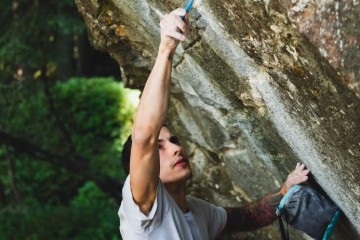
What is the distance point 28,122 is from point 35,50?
5.37 meters

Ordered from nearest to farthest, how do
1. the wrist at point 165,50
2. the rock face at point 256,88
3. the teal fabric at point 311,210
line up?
1. the rock face at point 256,88
2. the wrist at point 165,50
3. the teal fabric at point 311,210

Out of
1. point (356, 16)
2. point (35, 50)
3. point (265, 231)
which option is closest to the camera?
point (356, 16)

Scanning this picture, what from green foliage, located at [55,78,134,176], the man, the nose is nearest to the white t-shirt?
the man

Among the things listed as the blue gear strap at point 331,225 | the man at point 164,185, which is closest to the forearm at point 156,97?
the man at point 164,185

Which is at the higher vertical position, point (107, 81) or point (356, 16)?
point (356, 16)

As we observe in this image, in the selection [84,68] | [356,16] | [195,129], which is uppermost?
[356,16]

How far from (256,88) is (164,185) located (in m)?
0.74

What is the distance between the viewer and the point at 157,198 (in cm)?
307

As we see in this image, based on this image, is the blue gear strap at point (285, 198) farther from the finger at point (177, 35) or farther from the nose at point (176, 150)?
the finger at point (177, 35)

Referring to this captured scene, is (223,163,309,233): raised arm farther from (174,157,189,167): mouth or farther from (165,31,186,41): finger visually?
(165,31,186,41): finger

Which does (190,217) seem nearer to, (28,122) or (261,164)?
(261,164)

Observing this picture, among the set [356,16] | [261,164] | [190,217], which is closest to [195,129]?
[261,164]

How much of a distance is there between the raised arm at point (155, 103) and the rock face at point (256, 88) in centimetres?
31

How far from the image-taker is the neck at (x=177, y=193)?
349 cm
